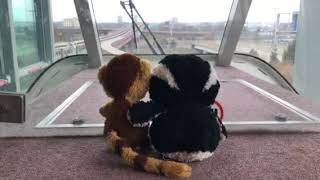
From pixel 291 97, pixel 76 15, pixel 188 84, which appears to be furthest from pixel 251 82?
pixel 188 84

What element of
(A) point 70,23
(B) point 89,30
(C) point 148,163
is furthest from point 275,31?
(C) point 148,163

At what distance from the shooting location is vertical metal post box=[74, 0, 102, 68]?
3484 millimetres

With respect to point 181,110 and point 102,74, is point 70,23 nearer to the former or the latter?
point 102,74

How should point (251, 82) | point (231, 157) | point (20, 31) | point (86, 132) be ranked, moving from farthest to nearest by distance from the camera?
point (20, 31)
point (251, 82)
point (86, 132)
point (231, 157)

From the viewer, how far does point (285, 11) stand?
354 cm

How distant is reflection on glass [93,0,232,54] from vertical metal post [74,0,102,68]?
0.30ft

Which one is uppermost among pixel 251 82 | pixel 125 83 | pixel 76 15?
pixel 76 15

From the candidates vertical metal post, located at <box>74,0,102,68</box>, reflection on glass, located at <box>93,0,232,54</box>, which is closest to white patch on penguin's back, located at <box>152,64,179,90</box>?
vertical metal post, located at <box>74,0,102,68</box>

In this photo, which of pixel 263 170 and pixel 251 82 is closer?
pixel 263 170

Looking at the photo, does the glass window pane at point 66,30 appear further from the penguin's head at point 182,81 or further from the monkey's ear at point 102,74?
the penguin's head at point 182,81

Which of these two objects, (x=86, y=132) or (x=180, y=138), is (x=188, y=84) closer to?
(x=180, y=138)

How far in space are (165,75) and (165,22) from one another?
8.69ft

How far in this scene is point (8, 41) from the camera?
3.23m

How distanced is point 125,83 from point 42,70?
8.83ft
